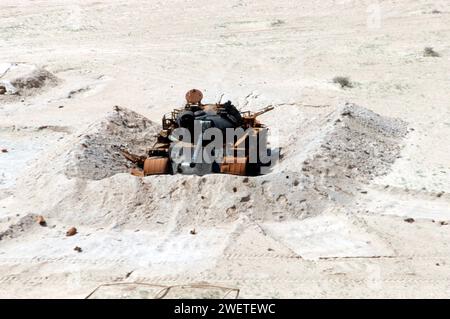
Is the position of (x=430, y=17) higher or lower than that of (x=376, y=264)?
higher

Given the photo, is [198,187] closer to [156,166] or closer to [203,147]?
[156,166]

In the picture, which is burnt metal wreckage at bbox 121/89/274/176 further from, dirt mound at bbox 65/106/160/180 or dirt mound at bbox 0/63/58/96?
dirt mound at bbox 0/63/58/96

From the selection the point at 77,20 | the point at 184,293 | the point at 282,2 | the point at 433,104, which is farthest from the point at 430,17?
the point at 184,293

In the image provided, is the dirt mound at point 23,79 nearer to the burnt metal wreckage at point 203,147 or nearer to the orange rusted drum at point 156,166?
the burnt metal wreckage at point 203,147

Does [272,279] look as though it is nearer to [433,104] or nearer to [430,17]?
[433,104]

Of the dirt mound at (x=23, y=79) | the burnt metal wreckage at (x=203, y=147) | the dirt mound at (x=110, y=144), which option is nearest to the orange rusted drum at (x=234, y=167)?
the burnt metal wreckage at (x=203, y=147)

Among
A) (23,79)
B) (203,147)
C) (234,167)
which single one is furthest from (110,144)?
(23,79)
